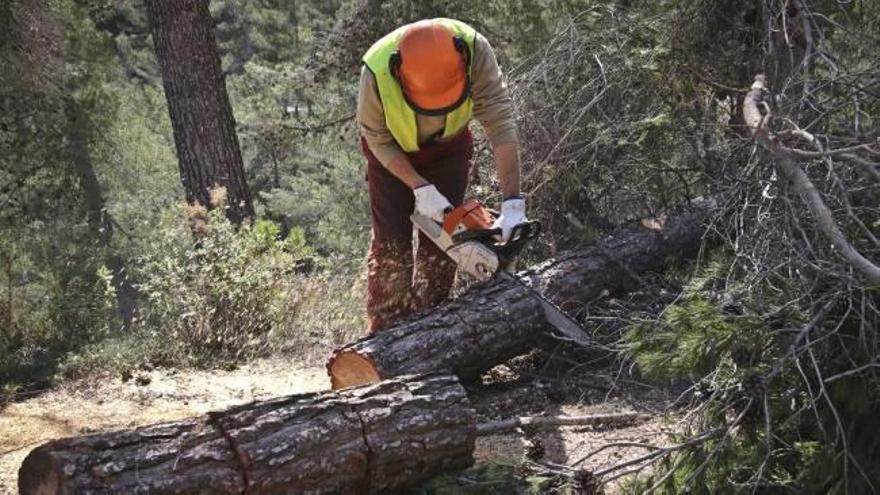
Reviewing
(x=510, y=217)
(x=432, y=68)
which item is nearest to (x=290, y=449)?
(x=510, y=217)

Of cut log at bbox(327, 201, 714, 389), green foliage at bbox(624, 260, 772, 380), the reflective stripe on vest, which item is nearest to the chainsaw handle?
cut log at bbox(327, 201, 714, 389)

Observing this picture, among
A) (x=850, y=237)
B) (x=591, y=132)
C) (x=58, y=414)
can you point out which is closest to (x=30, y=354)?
(x=58, y=414)

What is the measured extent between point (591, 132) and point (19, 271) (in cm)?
416

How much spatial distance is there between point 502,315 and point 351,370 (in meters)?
0.78

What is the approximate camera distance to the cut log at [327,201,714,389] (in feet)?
12.5

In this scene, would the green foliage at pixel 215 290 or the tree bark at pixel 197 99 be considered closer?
the green foliage at pixel 215 290

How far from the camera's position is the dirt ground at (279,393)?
3.49 metres

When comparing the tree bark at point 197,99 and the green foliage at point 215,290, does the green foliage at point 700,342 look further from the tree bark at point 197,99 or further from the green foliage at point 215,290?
the tree bark at point 197,99

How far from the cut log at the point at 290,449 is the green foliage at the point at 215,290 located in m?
2.52

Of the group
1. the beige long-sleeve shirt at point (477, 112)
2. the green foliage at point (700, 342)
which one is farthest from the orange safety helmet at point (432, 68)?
the green foliage at point (700, 342)

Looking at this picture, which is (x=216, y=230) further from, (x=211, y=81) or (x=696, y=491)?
(x=696, y=491)

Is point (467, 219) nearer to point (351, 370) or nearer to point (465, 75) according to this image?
point (465, 75)

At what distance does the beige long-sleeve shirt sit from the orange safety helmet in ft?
0.50

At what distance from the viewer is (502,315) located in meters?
4.13
